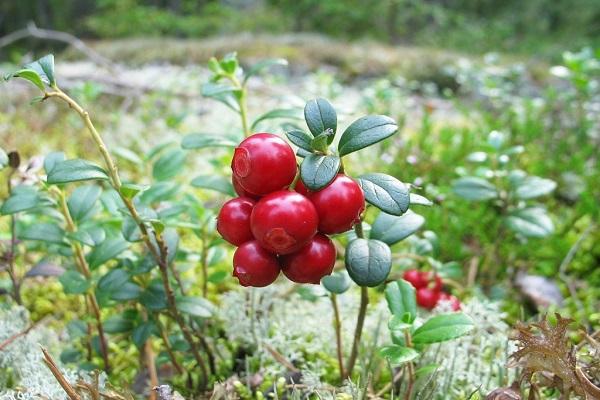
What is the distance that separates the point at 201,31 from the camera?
10.3 m

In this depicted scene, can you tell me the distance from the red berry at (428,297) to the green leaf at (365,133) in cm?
71

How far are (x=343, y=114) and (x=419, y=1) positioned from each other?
28.8ft

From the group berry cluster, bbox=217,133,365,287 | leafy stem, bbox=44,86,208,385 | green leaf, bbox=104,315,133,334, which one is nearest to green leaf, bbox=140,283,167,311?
leafy stem, bbox=44,86,208,385

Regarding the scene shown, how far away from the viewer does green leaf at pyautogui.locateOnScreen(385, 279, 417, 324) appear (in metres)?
1.00

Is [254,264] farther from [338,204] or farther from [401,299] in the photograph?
[401,299]

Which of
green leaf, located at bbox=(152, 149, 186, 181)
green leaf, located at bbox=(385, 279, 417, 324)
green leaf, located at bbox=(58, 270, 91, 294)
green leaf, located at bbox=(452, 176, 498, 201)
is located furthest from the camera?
green leaf, located at bbox=(452, 176, 498, 201)

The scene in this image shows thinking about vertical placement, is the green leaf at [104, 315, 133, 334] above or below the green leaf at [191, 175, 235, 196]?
below

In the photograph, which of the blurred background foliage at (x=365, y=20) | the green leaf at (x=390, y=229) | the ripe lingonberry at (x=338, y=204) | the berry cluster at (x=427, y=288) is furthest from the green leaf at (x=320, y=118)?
the blurred background foliage at (x=365, y=20)

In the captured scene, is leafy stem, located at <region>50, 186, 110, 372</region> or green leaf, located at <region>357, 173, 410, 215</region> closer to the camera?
green leaf, located at <region>357, 173, 410, 215</region>

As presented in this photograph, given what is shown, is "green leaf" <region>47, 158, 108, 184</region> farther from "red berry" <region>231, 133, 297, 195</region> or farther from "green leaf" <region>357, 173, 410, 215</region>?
"green leaf" <region>357, 173, 410, 215</region>

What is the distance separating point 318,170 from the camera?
74 cm

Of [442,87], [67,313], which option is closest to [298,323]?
[67,313]

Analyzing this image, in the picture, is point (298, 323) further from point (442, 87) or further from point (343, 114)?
point (442, 87)

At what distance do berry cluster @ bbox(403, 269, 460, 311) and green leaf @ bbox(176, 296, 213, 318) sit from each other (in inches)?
23.0
